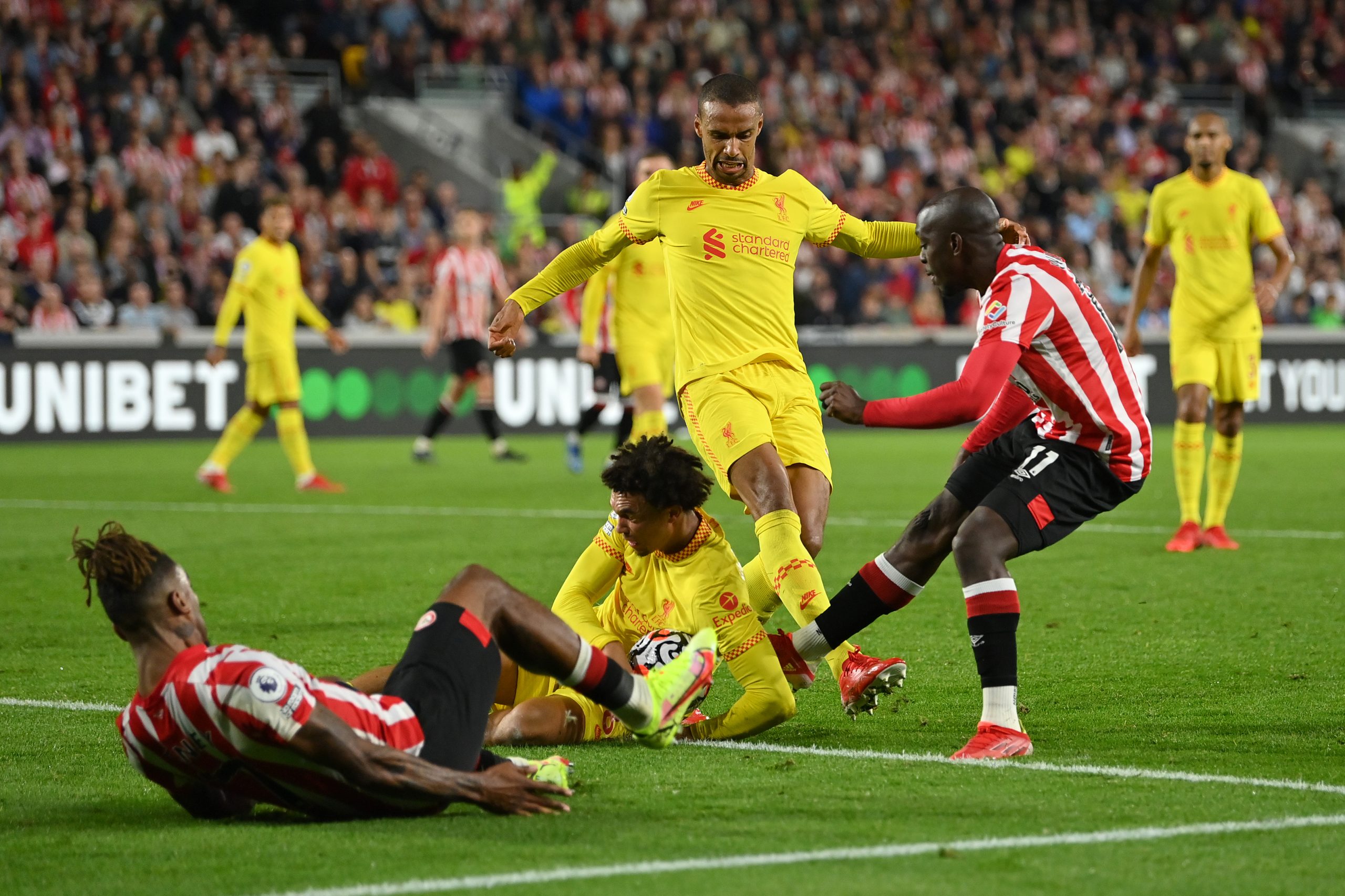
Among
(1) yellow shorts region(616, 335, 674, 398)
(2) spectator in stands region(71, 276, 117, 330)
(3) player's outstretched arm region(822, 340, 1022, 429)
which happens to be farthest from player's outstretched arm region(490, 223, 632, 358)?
(2) spectator in stands region(71, 276, 117, 330)

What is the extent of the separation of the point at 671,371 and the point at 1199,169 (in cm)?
650

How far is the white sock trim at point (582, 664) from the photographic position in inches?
174

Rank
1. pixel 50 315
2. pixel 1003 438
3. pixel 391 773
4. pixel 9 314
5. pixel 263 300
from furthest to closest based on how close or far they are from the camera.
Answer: pixel 50 315, pixel 9 314, pixel 263 300, pixel 1003 438, pixel 391 773

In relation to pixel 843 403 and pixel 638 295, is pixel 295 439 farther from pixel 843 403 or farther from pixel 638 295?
pixel 843 403

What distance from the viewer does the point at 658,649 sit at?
5391mm

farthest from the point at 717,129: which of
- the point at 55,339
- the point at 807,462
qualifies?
the point at 55,339

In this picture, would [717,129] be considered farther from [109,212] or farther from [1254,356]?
[109,212]

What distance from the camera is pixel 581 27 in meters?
26.9

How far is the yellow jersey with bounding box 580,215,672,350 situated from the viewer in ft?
44.8

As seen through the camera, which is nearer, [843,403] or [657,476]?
[843,403]

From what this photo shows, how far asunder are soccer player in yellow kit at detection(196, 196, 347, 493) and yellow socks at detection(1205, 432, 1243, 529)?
277 inches

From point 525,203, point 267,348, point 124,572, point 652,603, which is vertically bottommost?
point 652,603

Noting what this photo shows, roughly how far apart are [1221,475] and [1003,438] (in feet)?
17.2

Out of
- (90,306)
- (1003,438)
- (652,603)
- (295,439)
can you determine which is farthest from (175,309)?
(1003,438)
